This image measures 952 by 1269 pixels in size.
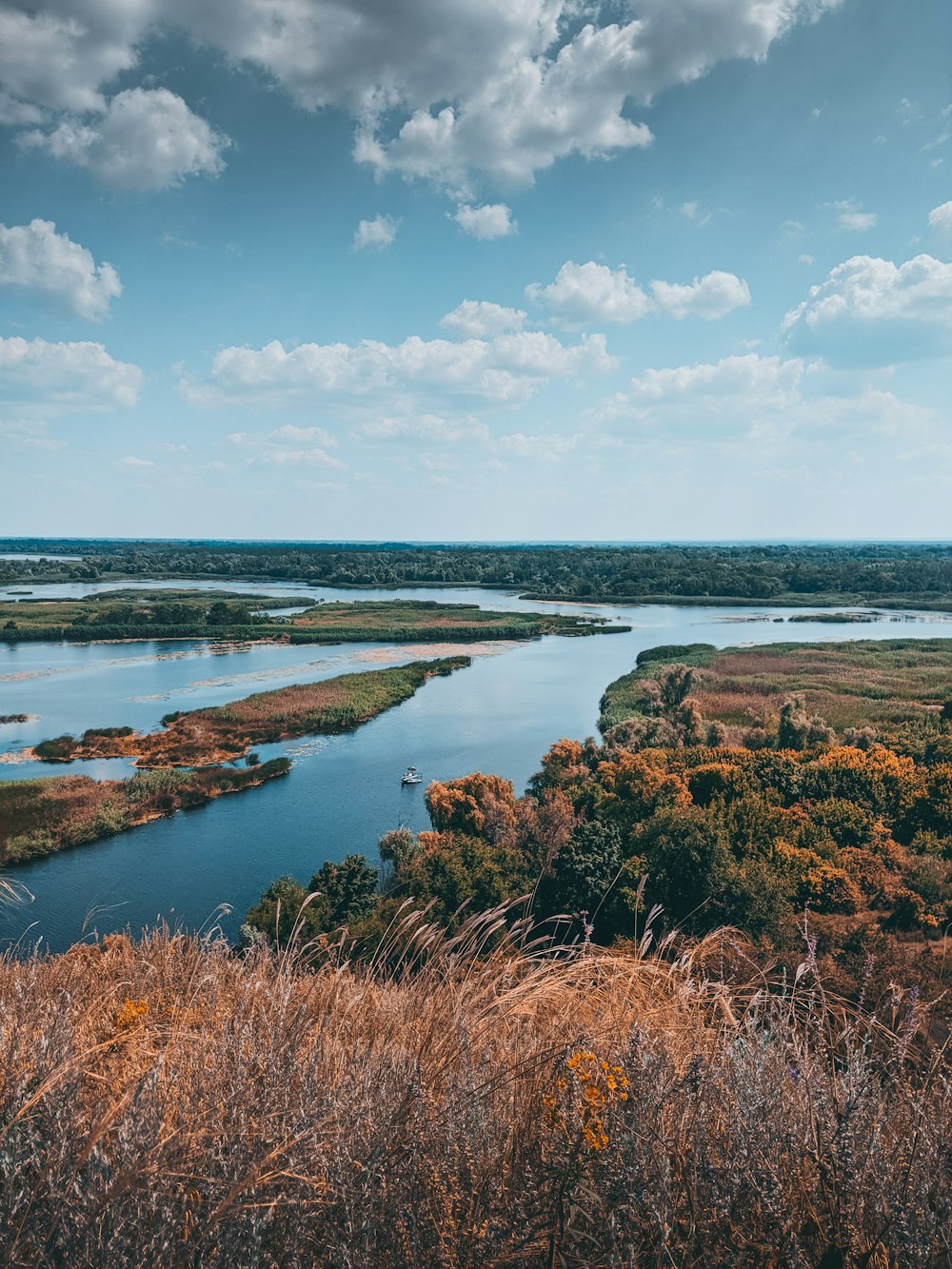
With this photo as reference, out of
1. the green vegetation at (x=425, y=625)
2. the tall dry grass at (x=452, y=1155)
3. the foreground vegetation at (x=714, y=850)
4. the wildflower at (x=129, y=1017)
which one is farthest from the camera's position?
the green vegetation at (x=425, y=625)

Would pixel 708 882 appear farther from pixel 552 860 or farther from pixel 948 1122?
pixel 948 1122

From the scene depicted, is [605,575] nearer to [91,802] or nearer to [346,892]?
[91,802]

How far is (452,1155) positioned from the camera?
8.35 feet

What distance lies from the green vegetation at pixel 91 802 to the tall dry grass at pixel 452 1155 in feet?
71.1

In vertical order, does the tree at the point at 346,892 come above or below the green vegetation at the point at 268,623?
below

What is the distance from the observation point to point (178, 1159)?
246cm

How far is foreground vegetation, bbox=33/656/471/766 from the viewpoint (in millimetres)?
30734

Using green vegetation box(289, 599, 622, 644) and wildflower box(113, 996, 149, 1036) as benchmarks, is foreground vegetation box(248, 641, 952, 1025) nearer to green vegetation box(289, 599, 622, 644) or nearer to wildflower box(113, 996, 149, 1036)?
wildflower box(113, 996, 149, 1036)

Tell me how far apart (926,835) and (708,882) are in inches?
270

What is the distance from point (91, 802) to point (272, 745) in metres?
9.43

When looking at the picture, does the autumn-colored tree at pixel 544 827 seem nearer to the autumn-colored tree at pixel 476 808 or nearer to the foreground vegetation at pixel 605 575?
the autumn-colored tree at pixel 476 808

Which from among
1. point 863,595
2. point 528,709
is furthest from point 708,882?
point 863,595

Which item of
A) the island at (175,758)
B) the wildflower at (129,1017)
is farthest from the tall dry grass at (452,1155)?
the island at (175,758)

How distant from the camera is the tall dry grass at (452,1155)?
2.20 metres
